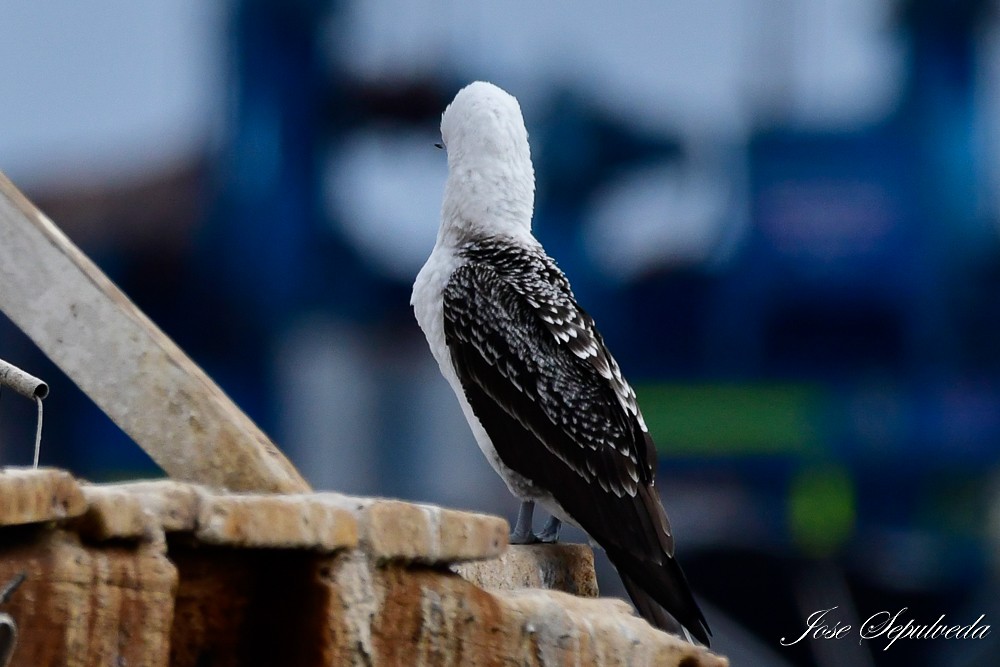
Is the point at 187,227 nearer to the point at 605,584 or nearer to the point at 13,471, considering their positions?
the point at 605,584

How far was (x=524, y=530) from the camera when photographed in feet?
22.9

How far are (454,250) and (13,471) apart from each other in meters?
4.70

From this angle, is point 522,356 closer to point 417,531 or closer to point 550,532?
point 550,532

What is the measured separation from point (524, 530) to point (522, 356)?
0.92 m

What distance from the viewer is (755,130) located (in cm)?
2508

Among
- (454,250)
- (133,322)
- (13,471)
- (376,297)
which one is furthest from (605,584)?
(13,471)

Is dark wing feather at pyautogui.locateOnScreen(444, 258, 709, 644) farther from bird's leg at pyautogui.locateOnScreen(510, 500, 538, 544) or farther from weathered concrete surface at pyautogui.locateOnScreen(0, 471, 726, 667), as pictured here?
weathered concrete surface at pyautogui.locateOnScreen(0, 471, 726, 667)

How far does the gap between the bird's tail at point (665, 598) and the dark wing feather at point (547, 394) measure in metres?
0.40

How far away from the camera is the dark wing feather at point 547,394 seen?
7.29 m

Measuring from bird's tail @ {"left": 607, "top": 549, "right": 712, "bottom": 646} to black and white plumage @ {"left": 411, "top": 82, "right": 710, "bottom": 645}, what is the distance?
159 millimetres
